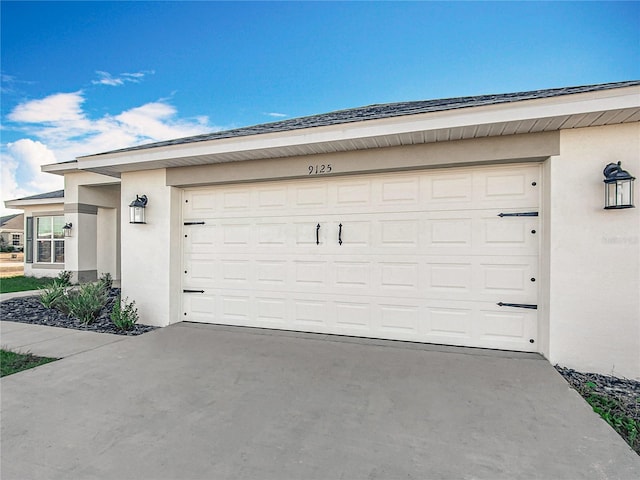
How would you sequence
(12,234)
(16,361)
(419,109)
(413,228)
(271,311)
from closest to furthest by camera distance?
(16,361) → (419,109) → (413,228) → (271,311) → (12,234)

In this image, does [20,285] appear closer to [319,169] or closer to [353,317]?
[319,169]

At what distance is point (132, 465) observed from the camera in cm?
203

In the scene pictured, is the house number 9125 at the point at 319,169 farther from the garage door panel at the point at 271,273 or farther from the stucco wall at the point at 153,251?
the stucco wall at the point at 153,251

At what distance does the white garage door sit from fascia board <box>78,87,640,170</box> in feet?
2.46

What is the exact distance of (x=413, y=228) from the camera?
4.39 metres

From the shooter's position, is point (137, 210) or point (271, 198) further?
point (137, 210)

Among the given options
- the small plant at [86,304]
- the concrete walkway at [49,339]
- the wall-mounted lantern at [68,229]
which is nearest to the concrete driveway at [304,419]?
the concrete walkway at [49,339]

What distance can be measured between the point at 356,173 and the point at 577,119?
8.21ft

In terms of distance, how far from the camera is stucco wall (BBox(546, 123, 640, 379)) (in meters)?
3.47

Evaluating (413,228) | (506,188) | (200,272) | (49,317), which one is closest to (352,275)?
(413,228)

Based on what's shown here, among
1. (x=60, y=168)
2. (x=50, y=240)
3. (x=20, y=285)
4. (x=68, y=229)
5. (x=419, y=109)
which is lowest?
(x=20, y=285)

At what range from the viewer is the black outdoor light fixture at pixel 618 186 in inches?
130

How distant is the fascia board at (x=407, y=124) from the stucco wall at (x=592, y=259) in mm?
477

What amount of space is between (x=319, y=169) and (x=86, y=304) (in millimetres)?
4834
